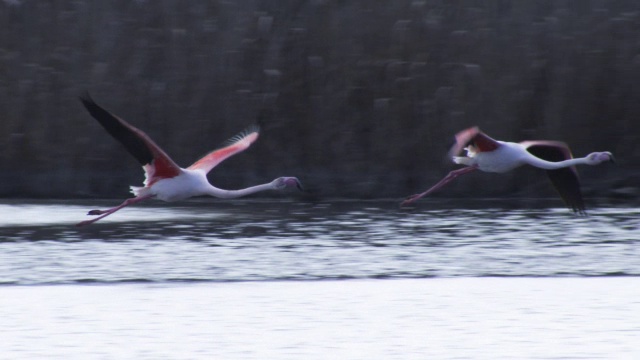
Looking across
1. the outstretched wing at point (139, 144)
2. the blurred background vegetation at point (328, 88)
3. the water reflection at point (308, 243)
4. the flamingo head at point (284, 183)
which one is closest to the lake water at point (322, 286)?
the water reflection at point (308, 243)

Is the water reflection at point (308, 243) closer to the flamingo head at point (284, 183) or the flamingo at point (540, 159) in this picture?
the flamingo at point (540, 159)

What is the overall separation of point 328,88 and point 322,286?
9837 millimetres

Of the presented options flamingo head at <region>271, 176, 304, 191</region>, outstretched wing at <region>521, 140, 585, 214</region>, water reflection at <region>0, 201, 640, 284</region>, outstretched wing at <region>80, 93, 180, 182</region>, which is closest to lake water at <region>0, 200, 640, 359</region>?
water reflection at <region>0, 201, 640, 284</region>

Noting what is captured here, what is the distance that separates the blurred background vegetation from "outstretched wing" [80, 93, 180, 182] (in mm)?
6679

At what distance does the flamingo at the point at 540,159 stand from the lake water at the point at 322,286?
22.3 inches

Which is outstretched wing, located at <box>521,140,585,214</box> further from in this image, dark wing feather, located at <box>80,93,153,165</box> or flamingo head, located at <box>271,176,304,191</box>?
dark wing feather, located at <box>80,93,153,165</box>

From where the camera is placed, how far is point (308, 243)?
48.0ft

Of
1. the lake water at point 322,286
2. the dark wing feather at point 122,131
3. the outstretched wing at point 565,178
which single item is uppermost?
the dark wing feather at point 122,131

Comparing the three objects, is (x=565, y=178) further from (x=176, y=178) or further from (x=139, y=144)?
(x=139, y=144)

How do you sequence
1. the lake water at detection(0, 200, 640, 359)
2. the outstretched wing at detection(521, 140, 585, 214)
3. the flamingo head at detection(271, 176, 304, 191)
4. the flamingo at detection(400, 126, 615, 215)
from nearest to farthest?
the lake water at detection(0, 200, 640, 359) → the flamingo head at detection(271, 176, 304, 191) → the flamingo at detection(400, 126, 615, 215) → the outstretched wing at detection(521, 140, 585, 214)

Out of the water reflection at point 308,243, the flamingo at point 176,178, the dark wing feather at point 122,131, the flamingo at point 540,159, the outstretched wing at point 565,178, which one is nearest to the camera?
the dark wing feather at point 122,131

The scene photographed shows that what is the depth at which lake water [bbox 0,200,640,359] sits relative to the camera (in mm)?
9438

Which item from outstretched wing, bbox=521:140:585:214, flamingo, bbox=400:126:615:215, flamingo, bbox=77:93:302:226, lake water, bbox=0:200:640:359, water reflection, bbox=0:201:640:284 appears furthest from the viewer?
outstretched wing, bbox=521:140:585:214

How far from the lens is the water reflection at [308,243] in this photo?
1263 cm
